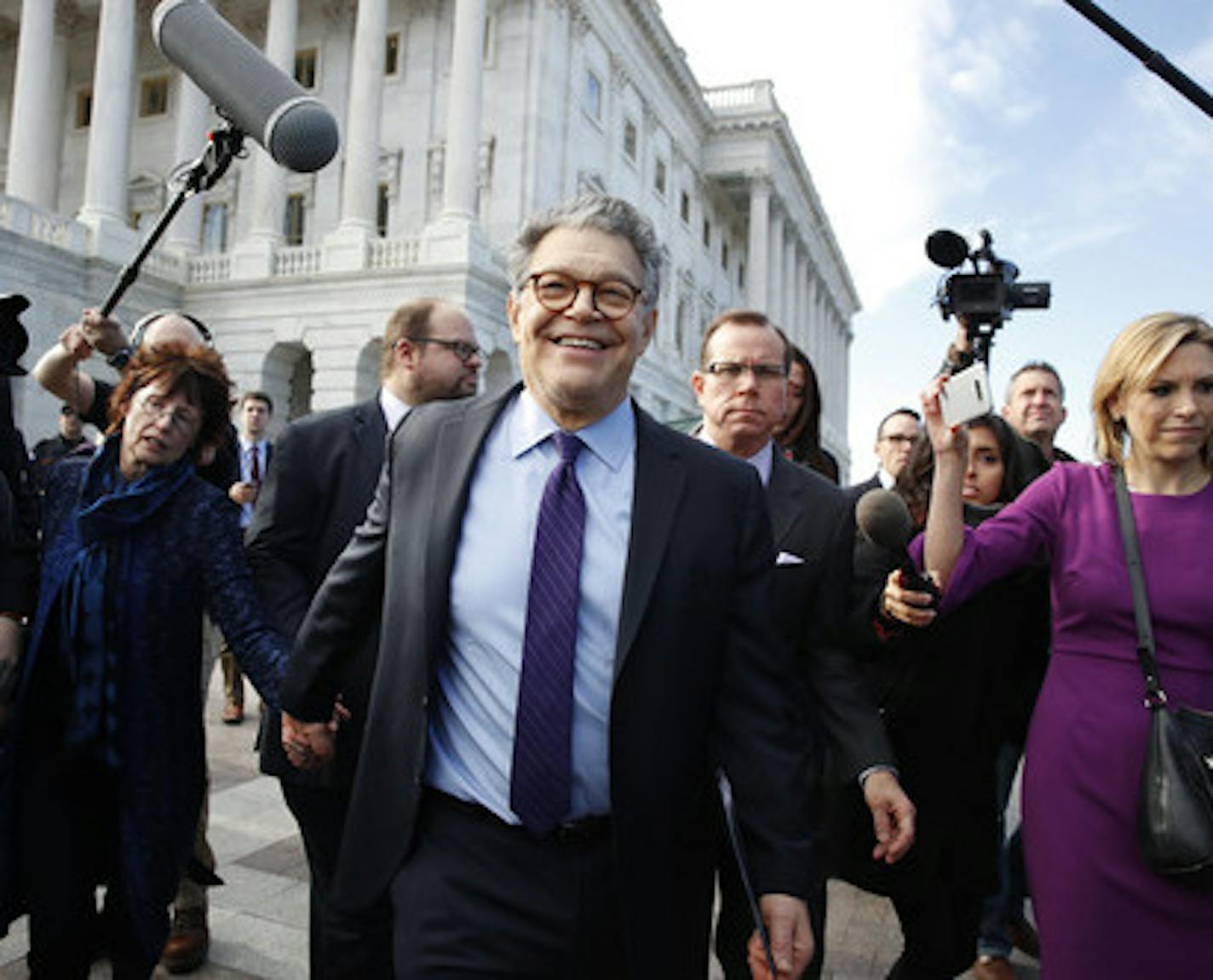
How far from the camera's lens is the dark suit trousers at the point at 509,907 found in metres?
1.79

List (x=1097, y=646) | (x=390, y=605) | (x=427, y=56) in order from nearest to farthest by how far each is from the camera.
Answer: (x=390, y=605) < (x=1097, y=646) < (x=427, y=56)

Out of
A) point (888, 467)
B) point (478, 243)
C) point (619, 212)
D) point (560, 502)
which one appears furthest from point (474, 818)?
point (478, 243)

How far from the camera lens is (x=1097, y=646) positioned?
2451 millimetres

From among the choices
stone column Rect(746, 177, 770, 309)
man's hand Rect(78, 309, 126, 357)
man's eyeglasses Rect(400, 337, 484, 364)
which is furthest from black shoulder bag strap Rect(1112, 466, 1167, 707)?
stone column Rect(746, 177, 770, 309)

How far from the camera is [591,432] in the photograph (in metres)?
2.06

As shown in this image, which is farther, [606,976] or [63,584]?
[63,584]

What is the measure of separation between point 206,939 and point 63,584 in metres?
1.62

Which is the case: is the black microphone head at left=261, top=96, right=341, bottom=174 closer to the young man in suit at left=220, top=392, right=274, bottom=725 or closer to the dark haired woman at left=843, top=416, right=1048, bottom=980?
the dark haired woman at left=843, top=416, right=1048, bottom=980

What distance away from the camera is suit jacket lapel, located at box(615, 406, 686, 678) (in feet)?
5.99

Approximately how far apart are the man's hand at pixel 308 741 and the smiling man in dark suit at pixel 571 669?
6.6 inches

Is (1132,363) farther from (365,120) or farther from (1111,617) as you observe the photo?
(365,120)

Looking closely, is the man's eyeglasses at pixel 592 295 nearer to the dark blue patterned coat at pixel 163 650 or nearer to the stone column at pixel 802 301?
the dark blue patterned coat at pixel 163 650

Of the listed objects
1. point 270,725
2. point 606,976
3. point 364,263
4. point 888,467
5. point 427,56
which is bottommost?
point 606,976

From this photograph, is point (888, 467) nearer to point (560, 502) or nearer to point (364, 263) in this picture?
point (560, 502)
